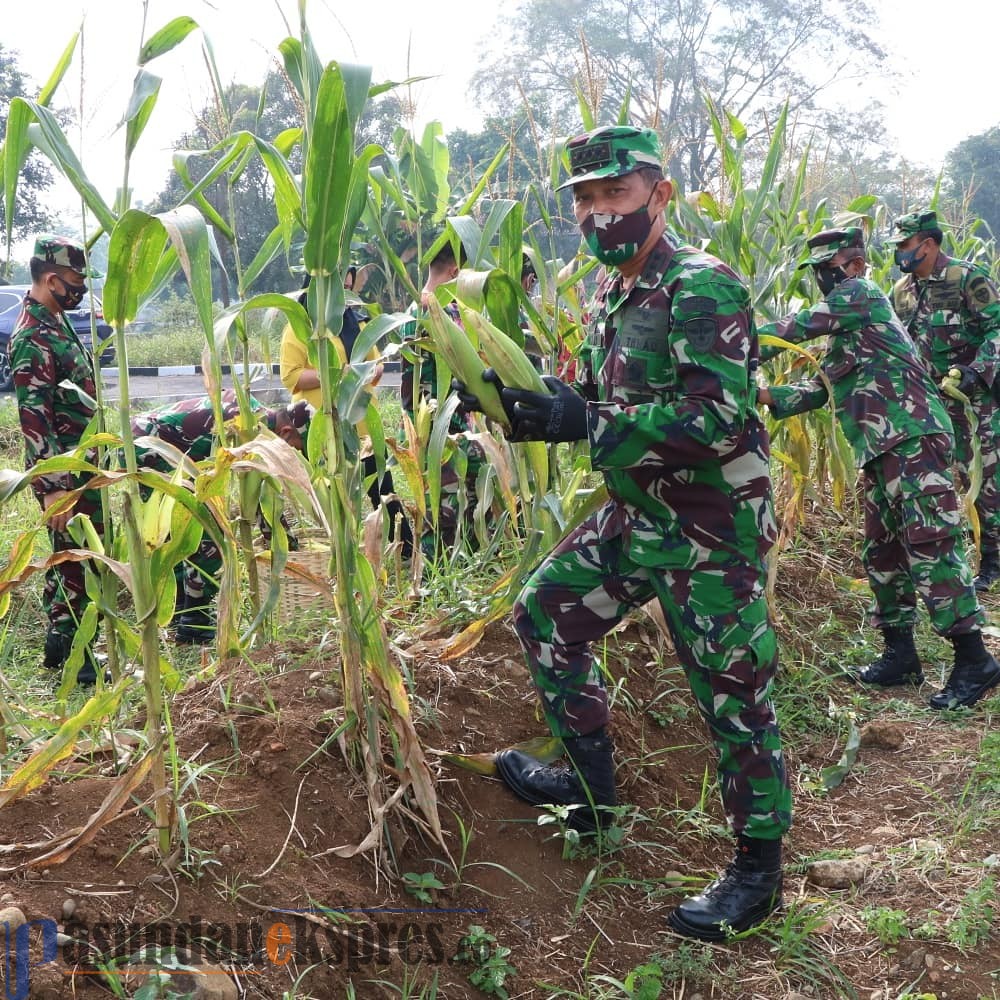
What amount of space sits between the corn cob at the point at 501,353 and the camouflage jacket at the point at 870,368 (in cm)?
189

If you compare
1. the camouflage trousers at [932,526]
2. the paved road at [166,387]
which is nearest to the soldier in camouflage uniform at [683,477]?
the camouflage trousers at [932,526]

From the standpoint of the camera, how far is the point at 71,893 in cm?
187

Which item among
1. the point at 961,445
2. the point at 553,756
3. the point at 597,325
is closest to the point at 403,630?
the point at 553,756

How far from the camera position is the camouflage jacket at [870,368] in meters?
3.84

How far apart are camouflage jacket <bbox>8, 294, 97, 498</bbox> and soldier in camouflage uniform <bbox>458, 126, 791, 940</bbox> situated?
2.19 metres

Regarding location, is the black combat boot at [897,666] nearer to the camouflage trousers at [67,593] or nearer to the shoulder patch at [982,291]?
the shoulder patch at [982,291]

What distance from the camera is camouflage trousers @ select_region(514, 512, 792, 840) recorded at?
226 cm

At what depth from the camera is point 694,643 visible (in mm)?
2291

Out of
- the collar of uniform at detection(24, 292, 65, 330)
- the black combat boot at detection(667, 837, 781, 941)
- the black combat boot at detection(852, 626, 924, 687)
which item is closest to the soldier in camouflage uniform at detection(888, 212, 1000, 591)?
the black combat boot at detection(852, 626, 924, 687)

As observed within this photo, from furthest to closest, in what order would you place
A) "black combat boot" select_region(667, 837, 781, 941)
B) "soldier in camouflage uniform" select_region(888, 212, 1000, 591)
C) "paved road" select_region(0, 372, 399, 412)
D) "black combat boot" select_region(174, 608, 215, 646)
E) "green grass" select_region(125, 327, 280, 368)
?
"green grass" select_region(125, 327, 280, 368)
"paved road" select_region(0, 372, 399, 412)
"soldier in camouflage uniform" select_region(888, 212, 1000, 591)
"black combat boot" select_region(174, 608, 215, 646)
"black combat boot" select_region(667, 837, 781, 941)

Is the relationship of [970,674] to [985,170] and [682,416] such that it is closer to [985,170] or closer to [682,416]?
[682,416]

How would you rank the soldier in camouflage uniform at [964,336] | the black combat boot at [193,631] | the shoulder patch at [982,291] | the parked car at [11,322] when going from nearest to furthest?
1. the black combat boot at [193,631]
2. the soldier in camouflage uniform at [964,336]
3. the shoulder patch at [982,291]
4. the parked car at [11,322]

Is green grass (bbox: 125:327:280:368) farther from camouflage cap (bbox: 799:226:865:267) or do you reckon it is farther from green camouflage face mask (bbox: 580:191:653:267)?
green camouflage face mask (bbox: 580:191:653:267)

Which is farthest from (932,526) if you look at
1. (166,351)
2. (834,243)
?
(166,351)
